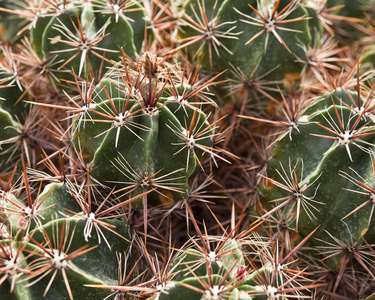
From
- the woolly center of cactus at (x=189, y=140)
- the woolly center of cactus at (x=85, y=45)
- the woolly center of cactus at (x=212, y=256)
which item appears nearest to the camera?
the woolly center of cactus at (x=212, y=256)

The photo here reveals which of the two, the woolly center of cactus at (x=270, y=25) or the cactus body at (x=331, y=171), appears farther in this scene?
the woolly center of cactus at (x=270, y=25)

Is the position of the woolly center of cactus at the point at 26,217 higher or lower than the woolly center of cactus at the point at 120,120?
lower

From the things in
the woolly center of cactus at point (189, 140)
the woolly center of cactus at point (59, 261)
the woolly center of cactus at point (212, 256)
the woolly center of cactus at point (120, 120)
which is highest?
the woolly center of cactus at point (120, 120)

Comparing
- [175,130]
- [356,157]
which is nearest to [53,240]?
[175,130]

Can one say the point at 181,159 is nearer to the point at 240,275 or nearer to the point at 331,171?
the point at 240,275

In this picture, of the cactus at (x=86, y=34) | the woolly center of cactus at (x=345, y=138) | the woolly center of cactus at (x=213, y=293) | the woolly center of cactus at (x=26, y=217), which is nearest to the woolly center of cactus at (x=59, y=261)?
the woolly center of cactus at (x=26, y=217)

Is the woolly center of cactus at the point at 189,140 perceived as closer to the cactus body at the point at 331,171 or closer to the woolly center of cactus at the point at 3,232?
Result: the cactus body at the point at 331,171

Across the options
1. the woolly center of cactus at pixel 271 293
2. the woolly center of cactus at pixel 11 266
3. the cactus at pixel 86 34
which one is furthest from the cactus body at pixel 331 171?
the woolly center of cactus at pixel 11 266

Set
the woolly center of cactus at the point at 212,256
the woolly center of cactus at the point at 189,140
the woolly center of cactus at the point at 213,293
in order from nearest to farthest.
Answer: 1. the woolly center of cactus at the point at 213,293
2. the woolly center of cactus at the point at 212,256
3. the woolly center of cactus at the point at 189,140

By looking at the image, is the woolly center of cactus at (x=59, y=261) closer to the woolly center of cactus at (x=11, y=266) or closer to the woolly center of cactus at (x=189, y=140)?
→ the woolly center of cactus at (x=11, y=266)

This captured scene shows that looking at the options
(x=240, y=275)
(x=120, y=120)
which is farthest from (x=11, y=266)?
(x=240, y=275)
